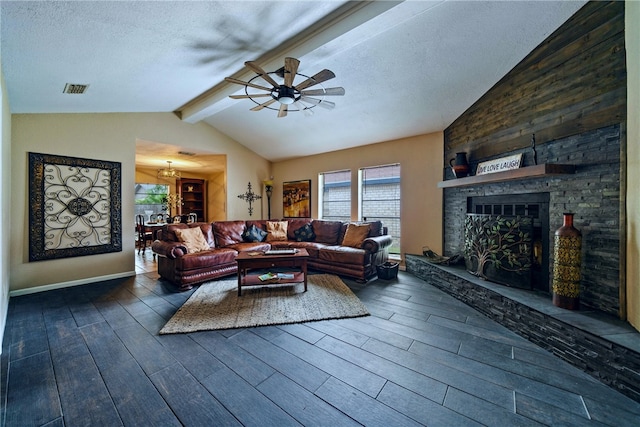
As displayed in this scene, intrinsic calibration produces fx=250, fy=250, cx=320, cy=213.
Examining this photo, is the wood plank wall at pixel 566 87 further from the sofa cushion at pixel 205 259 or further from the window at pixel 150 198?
the window at pixel 150 198

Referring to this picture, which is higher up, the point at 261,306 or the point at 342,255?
the point at 342,255

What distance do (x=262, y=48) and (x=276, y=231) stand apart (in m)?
3.52

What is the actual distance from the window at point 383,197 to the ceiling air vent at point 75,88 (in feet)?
14.7

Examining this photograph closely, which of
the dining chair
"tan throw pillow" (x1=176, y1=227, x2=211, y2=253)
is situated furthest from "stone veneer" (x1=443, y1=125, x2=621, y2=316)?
the dining chair

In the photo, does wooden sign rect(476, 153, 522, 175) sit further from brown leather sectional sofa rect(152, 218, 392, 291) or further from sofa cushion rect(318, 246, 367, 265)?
sofa cushion rect(318, 246, 367, 265)

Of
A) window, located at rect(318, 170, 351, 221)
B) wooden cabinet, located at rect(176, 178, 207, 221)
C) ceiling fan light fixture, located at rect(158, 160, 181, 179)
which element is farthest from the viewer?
wooden cabinet, located at rect(176, 178, 207, 221)

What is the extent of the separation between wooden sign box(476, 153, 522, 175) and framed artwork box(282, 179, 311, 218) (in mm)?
3731

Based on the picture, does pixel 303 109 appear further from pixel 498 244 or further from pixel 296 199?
pixel 498 244

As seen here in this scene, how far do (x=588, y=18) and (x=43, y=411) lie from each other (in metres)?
4.94

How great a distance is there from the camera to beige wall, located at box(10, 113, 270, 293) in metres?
3.35

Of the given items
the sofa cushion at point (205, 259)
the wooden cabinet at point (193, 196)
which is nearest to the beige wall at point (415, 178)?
the sofa cushion at point (205, 259)

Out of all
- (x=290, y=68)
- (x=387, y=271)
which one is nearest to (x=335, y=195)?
(x=387, y=271)

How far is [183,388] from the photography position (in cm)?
166

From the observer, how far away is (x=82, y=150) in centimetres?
383
